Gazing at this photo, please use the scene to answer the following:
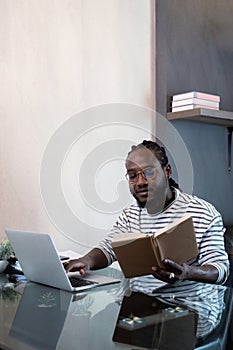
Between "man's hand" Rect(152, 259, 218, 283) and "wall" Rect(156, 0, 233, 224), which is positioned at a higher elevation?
"wall" Rect(156, 0, 233, 224)

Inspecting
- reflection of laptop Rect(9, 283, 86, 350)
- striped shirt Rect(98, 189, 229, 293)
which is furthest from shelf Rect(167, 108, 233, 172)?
reflection of laptop Rect(9, 283, 86, 350)

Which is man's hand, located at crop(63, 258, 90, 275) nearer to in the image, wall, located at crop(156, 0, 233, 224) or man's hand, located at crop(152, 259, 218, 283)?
man's hand, located at crop(152, 259, 218, 283)

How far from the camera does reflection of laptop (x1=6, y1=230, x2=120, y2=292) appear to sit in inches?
61.6

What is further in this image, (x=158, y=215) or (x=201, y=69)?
(x=201, y=69)

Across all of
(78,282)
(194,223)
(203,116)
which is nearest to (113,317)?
(78,282)

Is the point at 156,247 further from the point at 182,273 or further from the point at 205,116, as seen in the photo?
the point at 205,116

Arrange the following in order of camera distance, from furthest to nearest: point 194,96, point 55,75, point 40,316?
point 194,96 < point 55,75 < point 40,316

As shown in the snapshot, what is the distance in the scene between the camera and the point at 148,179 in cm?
192

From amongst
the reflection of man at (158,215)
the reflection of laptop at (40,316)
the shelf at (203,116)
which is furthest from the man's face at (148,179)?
the shelf at (203,116)

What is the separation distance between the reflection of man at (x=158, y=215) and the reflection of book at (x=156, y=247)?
0.11 meters

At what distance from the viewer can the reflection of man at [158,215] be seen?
5.82ft

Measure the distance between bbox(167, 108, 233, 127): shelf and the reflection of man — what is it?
2.24 ft

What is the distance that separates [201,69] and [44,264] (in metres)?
1.90

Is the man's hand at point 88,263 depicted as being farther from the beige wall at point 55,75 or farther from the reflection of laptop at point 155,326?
the beige wall at point 55,75
